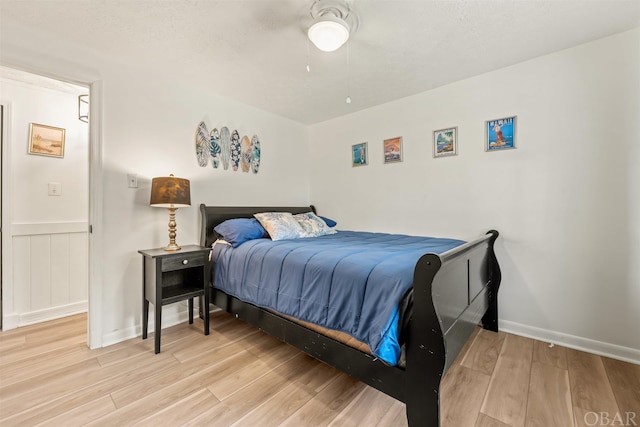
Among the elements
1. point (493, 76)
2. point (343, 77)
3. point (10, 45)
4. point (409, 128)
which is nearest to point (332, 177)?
point (409, 128)

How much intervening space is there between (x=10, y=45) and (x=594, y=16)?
3720 mm

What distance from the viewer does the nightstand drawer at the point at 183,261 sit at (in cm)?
204

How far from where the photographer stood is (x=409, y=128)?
2.88 meters

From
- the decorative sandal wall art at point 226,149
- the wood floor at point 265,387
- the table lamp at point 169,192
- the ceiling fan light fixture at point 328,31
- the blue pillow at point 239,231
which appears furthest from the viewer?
the decorative sandal wall art at point 226,149

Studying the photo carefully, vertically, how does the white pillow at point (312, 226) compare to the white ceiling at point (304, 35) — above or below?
below

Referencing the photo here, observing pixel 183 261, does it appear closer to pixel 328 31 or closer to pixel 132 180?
pixel 132 180

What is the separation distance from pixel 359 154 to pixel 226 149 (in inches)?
60.2

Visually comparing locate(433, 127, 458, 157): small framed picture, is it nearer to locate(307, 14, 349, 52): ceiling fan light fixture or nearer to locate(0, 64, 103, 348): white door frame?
locate(307, 14, 349, 52): ceiling fan light fixture

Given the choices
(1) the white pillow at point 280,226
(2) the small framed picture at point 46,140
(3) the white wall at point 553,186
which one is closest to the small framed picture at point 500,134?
(3) the white wall at point 553,186

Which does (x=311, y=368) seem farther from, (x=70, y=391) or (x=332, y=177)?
(x=332, y=177)

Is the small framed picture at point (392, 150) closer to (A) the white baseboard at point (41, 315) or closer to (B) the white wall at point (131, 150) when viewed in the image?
(B) the white wall at point (131, 150)

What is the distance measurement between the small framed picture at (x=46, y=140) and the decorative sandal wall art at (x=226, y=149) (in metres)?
1.31

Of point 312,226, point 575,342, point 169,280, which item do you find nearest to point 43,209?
point 169,280

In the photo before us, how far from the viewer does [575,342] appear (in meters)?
2.03
